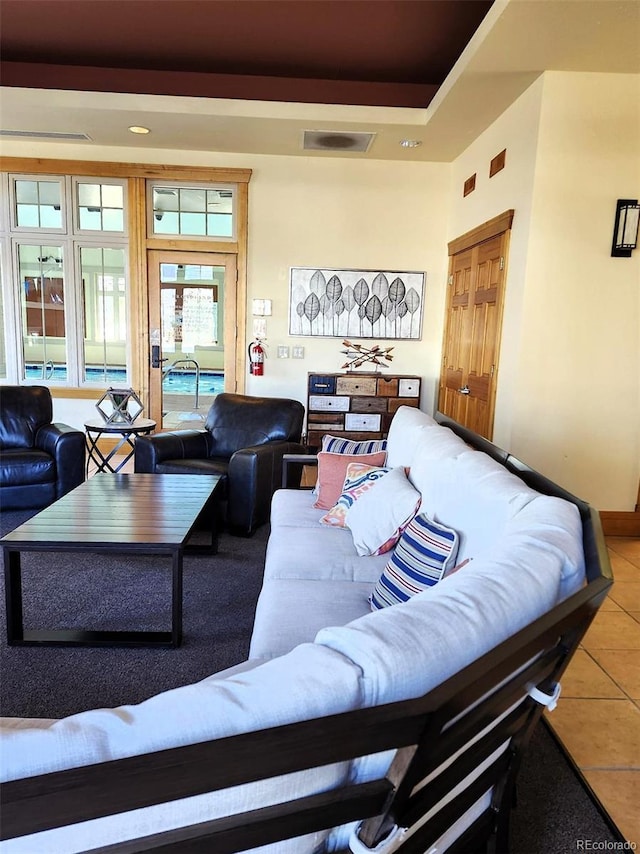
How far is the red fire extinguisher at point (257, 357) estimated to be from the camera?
214 inches

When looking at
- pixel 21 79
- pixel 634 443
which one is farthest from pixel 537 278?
pixel 21 79

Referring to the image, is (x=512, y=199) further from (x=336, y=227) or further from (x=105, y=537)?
(x=105, y=537)

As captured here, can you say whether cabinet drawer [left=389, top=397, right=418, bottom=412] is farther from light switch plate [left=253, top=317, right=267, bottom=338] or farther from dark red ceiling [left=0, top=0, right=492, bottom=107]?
dark red ceiling [left=0, top=0, right=492, bottom=107]

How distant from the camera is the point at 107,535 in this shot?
7.64ft

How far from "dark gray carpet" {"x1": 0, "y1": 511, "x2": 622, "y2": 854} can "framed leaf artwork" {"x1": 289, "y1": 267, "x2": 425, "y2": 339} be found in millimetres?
2739

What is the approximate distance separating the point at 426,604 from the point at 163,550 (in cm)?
158

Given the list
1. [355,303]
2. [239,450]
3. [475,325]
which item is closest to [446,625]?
[239,450]

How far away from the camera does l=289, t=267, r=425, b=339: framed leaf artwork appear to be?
541cm

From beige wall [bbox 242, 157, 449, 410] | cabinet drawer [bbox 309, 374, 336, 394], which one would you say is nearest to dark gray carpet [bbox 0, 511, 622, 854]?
cabinet drawer [bbox 309, 374, 336, 394]

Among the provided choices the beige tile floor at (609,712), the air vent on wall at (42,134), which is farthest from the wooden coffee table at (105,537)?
the air vent on wall at (42,134)

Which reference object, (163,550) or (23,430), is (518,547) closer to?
(163,550)

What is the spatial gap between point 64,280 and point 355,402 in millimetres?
3174

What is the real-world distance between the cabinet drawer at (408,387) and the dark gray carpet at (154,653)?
2.39m

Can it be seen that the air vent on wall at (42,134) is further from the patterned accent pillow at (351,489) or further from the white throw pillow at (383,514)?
the white throw pillow at (383,514)
